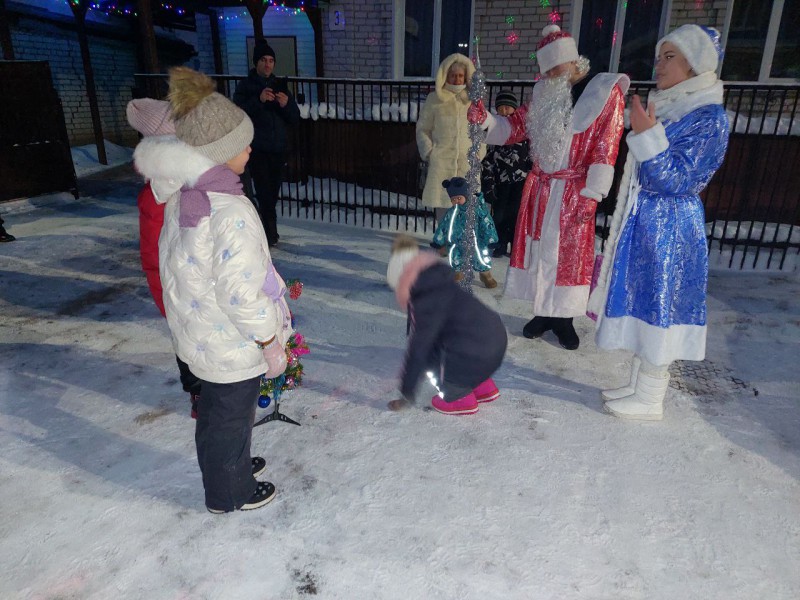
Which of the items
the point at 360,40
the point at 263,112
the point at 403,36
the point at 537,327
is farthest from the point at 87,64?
the point at 537,327

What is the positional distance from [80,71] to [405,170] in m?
10.8

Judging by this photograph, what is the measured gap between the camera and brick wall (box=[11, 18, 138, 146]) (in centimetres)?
1243

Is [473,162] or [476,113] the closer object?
[476,113]

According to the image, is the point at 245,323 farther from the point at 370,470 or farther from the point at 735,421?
the point at 735,421

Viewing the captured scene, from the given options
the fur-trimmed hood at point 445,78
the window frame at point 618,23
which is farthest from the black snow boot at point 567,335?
the window frame at point 618,23

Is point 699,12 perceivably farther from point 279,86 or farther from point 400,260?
point 400,260

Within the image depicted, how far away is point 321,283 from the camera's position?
5.33m

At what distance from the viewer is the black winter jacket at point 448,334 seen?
255 centimetres

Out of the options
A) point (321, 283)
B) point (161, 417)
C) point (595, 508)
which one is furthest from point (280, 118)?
point (595, 508)

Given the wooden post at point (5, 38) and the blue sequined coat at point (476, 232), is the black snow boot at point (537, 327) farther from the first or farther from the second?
the wooden post at point (5, 38)

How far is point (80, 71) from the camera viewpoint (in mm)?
13703

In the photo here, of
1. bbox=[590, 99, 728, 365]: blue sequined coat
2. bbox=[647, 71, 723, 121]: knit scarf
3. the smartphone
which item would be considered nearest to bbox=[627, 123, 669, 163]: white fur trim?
bbox=[590, 99, 728, 365]: blue sequined coat

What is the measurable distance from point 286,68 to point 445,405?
35.0 feet

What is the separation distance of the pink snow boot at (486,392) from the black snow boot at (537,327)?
1027mm
